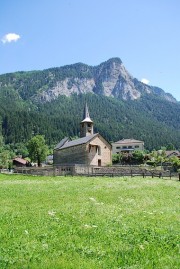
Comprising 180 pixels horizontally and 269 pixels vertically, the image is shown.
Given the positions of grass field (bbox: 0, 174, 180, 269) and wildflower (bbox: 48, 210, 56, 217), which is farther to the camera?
wildflower (bbox: 48, 210, 56, 217)

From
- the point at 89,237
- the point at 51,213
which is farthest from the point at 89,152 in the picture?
the point at 89,237

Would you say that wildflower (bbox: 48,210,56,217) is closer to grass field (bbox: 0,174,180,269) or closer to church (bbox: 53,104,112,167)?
grass field (bbox: 0,174,180,269)

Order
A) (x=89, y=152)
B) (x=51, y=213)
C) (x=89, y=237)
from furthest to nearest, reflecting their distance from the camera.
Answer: (x=89, y=152) → (x=51, y=213) → (x=89, y=237)

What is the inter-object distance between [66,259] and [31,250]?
1234mm

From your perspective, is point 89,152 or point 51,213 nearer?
point 51,213

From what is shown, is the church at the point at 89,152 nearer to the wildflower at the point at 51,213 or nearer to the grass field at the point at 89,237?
the wildflower at the point at 51,213

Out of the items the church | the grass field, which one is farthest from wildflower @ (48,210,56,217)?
the church

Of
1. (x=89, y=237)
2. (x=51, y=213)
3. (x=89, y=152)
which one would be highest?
(x=89, y=152)

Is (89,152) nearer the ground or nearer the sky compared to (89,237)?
nearer the sky

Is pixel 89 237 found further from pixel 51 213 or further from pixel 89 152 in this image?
pixel 89 152

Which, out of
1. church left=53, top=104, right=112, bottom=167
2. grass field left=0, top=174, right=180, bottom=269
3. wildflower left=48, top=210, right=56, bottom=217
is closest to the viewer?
grass field left=0, top=174, right=180, bottom=269

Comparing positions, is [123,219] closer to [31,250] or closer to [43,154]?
[31,250]

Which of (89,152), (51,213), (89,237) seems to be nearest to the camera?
(89,237)

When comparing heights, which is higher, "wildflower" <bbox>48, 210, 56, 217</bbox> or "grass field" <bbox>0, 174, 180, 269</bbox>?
"wildflower" <bbox>48, 210, 56, 217</bbox>
